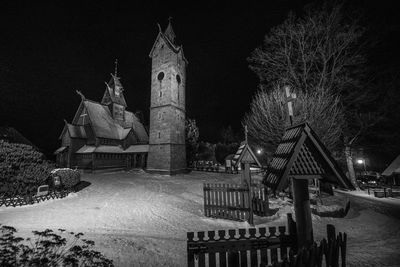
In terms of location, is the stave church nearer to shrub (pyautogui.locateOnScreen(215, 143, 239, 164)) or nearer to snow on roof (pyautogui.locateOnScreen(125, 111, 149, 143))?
snow on roof (pyautogui.locateOnScreen(125, 111, 149, 143))

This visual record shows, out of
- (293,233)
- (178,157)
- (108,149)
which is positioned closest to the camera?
(293,233)

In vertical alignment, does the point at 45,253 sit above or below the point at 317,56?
below

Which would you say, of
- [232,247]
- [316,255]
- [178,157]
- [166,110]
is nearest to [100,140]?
[166,110]

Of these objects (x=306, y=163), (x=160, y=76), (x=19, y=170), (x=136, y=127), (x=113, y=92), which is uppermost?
(x=113, y=92)

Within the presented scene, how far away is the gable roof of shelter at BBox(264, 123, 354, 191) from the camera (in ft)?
10.4

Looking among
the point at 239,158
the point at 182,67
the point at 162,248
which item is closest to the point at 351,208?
the point at 239,158

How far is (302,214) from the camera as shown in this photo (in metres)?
3.35

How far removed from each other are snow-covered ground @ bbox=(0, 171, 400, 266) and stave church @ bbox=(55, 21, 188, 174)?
522 inches

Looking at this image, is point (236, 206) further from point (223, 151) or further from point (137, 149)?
point (223, 151)

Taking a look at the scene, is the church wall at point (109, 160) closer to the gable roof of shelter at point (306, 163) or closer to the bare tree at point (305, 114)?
the bare tree at point (305, 114)

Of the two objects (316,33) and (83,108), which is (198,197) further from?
(83,108)

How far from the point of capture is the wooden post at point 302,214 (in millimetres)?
3308

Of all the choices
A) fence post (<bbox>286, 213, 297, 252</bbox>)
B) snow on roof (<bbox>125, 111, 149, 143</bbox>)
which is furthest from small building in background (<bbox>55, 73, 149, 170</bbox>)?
fence post (<bbox>286, 213, 297, 252</bbox>)

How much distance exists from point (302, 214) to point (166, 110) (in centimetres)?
2210
